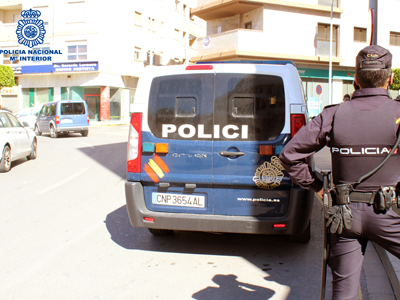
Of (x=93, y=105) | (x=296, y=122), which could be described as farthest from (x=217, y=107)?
(x=93, y=105)

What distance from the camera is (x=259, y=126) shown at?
4.39 m

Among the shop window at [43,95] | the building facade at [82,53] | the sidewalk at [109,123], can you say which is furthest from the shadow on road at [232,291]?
the shop window at [43,95]

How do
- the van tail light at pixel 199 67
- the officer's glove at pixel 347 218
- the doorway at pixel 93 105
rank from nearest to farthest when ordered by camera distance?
the officer's glove at pixel 347 218, the van tail light at pixel 199 67, the doorway at pixel 93 105

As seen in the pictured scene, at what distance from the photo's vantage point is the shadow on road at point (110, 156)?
12.1 m

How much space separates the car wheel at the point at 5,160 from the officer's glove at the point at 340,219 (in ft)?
34.9

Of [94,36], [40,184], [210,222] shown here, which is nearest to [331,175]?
[210,222]

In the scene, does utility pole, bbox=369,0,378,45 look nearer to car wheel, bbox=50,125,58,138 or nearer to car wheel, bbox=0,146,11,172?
car wheel, bbox=0,146,11,172

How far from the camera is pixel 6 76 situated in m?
40.4

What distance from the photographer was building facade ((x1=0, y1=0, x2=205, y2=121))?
39.2 meters

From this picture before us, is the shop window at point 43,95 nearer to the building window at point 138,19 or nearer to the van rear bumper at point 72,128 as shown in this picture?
the building window at point 138,19

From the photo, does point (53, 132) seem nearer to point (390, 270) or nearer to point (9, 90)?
point (390, 270)

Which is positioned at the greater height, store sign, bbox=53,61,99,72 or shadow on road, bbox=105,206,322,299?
store sign, bbox=53,61,99,72

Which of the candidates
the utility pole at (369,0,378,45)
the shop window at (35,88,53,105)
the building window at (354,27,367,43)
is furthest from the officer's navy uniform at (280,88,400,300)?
the shop window at (35,88,53,105)

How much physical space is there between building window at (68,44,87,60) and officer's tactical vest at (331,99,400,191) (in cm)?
3967
